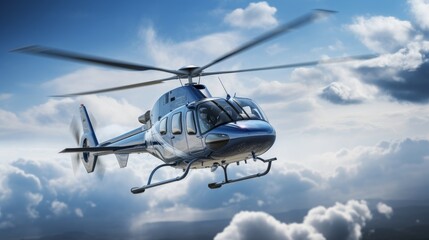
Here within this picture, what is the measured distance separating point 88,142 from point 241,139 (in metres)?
20.2

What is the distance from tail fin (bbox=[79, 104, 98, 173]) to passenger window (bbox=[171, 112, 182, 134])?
13.9m

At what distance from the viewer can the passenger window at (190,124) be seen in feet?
79.5

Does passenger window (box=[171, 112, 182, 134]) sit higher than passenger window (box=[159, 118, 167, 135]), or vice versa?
passenger window (box=[159, 118, 167, 135])

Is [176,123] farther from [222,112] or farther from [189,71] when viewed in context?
[189,71]

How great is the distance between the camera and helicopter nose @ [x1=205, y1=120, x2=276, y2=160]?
891 inches

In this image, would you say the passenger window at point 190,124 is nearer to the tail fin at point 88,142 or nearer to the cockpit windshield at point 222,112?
the cockpit windshield at point 222,112

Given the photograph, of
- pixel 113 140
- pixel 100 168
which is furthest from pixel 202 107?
pixel 100 168

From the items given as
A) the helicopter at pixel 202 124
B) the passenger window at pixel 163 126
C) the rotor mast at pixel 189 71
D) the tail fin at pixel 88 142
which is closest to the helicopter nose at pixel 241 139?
the helicopter at pixel 202 124

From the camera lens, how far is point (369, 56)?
78.4 feet

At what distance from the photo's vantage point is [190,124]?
24422mm

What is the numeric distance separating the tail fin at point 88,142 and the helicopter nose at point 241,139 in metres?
17.3

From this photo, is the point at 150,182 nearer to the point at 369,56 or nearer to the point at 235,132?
the point at 235,132

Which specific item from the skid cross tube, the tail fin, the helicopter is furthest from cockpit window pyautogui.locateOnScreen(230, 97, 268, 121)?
the tail fin

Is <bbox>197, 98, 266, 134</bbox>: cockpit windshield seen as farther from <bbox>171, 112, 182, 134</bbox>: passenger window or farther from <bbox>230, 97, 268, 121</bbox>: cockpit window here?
<bbox>171, 112, 182, 134</bbox>: passenger window
